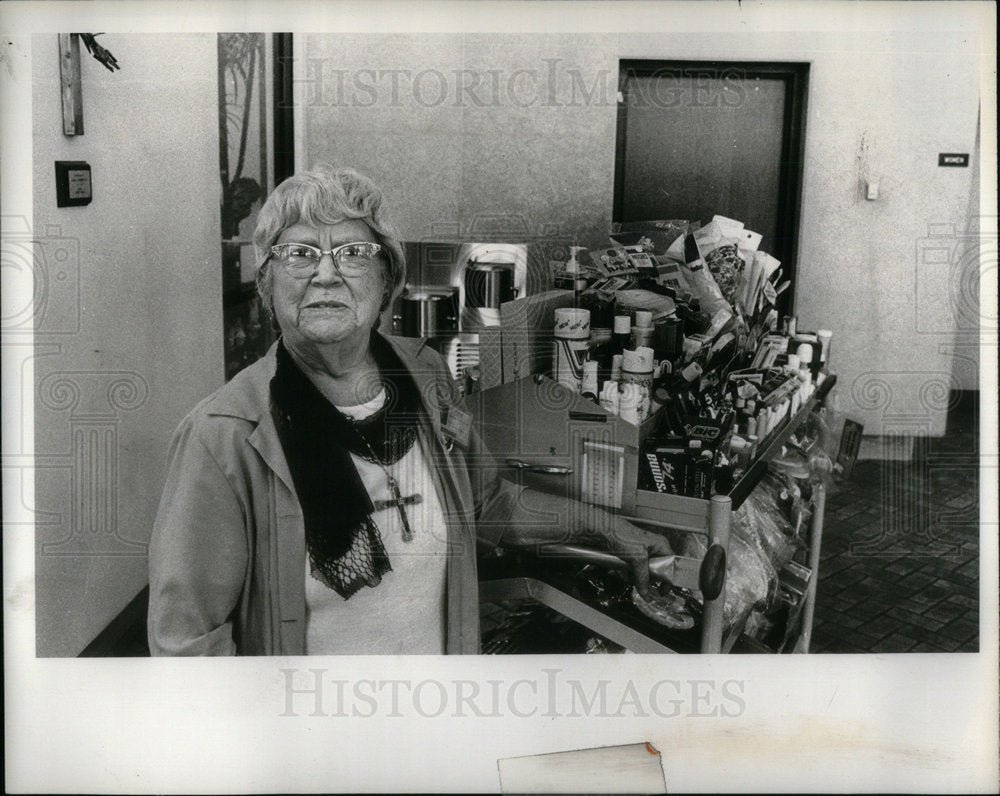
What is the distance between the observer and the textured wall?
2.44 metres

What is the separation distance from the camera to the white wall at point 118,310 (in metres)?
2.38

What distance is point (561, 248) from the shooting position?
8.23 feet

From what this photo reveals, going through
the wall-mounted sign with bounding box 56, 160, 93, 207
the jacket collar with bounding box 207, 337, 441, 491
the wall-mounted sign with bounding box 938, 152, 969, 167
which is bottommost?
the jacket collar with bounding box 207, 337, 441, 491

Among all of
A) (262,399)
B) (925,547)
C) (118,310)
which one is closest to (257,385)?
(262,399)

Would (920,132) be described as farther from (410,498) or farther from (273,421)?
(273,421)

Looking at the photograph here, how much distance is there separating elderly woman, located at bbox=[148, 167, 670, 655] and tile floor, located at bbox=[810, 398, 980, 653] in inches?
29.6

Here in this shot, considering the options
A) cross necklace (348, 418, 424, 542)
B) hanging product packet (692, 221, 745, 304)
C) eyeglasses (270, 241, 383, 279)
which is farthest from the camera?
hanging product packet (692, 221, 745, 304)

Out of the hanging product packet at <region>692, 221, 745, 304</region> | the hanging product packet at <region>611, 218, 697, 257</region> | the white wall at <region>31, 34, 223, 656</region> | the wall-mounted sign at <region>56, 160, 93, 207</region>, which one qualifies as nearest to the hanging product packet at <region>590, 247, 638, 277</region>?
the hanging product packet at <region>611, 218, 697, 257</region>

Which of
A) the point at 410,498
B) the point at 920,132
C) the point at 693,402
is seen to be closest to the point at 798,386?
the point at 693,402

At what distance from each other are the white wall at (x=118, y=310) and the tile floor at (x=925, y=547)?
1.83 m

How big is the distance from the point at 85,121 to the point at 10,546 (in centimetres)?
109

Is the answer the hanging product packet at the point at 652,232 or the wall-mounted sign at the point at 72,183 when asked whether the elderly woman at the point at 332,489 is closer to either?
the wall-mounted sign at the point at 72,183

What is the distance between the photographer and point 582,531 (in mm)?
2455

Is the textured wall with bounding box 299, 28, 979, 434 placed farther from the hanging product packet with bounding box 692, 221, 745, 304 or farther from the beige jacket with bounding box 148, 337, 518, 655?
the beige jacket with bounding box 148, 337, 518, 655
